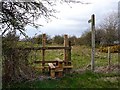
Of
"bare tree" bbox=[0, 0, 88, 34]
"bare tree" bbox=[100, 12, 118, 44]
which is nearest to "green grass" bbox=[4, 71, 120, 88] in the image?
"bare tree" bbox=[0, 0, 88, 34]

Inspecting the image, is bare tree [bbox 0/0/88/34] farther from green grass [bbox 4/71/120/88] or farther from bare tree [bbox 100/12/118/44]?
bare tree [bbox 100/12/118/44]

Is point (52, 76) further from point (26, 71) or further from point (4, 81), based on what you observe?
point (4, 81)

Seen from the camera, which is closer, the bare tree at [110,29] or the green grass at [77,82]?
the green grass at [77,82]

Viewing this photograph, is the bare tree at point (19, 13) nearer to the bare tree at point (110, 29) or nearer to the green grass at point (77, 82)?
the green grass at point (77, 82)

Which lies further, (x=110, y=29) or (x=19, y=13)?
(x=110, y=29)

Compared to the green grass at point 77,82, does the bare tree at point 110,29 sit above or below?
above

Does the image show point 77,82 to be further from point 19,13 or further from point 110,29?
point 110,29

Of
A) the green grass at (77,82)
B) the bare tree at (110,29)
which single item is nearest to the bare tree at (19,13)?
the green grass at (77,82)

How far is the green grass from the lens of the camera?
29.5 feet

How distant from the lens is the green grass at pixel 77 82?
8.98m

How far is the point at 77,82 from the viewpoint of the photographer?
9.37m

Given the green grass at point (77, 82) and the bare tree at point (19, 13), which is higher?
the bare tree at point (19, 13)

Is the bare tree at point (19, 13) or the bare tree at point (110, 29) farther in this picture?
the bare tree at point (110, 29)

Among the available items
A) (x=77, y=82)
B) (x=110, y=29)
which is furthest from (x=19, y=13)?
(x=110, y=29)
